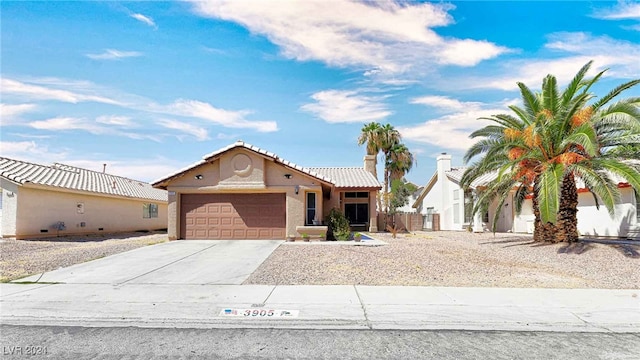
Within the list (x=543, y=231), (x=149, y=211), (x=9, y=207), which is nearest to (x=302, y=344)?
(x=543, y=231)

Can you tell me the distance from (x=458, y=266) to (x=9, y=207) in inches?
827

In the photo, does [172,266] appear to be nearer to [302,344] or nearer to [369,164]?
[302,344]

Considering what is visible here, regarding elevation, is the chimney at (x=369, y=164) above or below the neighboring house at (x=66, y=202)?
above

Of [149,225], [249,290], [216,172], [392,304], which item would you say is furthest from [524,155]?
[149,225]

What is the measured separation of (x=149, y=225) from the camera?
108 feet

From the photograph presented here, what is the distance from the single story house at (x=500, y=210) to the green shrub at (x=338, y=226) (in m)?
6.58

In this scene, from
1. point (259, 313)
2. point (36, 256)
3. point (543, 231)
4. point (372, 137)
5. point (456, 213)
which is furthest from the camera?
point (372, 137)

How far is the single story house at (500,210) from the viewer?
2084cm

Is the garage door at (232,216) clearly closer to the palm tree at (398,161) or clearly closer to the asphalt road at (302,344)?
the asphalt road at (302,344)

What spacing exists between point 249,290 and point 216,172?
12106 mm

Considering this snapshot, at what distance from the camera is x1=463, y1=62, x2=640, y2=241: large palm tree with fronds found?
14.2m

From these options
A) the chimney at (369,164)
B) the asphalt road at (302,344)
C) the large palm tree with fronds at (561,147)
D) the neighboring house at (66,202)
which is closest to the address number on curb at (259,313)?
the asphalt road at (302,344)

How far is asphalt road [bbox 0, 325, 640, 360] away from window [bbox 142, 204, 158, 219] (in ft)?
87.0

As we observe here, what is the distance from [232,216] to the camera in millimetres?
20625
